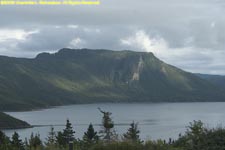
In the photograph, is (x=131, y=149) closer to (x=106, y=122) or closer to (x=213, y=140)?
Answer: (x=213, y=140)

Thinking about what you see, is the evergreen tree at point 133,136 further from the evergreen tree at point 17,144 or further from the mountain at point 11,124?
the mountain at point 11,124

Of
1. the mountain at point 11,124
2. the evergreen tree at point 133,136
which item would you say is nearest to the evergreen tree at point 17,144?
the evergreen tree at point 133,136

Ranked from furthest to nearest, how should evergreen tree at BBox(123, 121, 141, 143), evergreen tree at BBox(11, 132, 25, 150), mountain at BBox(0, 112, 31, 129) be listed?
mountain at BBox(0, 112, 31, 129) < evergreen tree at BBox(11, 132, 25, 150) < evergreen tree at BBox(123, 121, 141, 143)

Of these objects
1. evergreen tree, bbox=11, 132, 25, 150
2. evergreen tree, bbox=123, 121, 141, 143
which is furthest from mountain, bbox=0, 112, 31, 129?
evergreen tree, bbox=123, 121, 141, 143

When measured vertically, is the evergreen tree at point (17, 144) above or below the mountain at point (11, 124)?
below

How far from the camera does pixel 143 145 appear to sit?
1698 centimetres

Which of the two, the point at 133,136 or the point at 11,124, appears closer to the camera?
the point at 133,136

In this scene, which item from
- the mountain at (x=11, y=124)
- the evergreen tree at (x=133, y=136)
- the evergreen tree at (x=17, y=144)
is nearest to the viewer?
the evergreen tree at (x=133, y=136)

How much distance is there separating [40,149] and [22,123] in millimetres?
177828

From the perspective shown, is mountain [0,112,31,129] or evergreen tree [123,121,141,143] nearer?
evergreen tree [123,121,141,143]

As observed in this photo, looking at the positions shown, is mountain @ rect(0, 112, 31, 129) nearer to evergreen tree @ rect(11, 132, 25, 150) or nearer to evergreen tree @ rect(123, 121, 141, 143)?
evergreen tree @ rect(11, 132, 25, 150)

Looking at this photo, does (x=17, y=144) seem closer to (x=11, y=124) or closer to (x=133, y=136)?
(x=133, y=136)

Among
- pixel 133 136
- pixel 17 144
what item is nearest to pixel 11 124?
pixel 17 144

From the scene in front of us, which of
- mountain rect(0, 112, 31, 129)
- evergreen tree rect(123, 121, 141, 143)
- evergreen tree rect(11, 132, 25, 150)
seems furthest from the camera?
mountain rect(0, 112, 31, 129)
